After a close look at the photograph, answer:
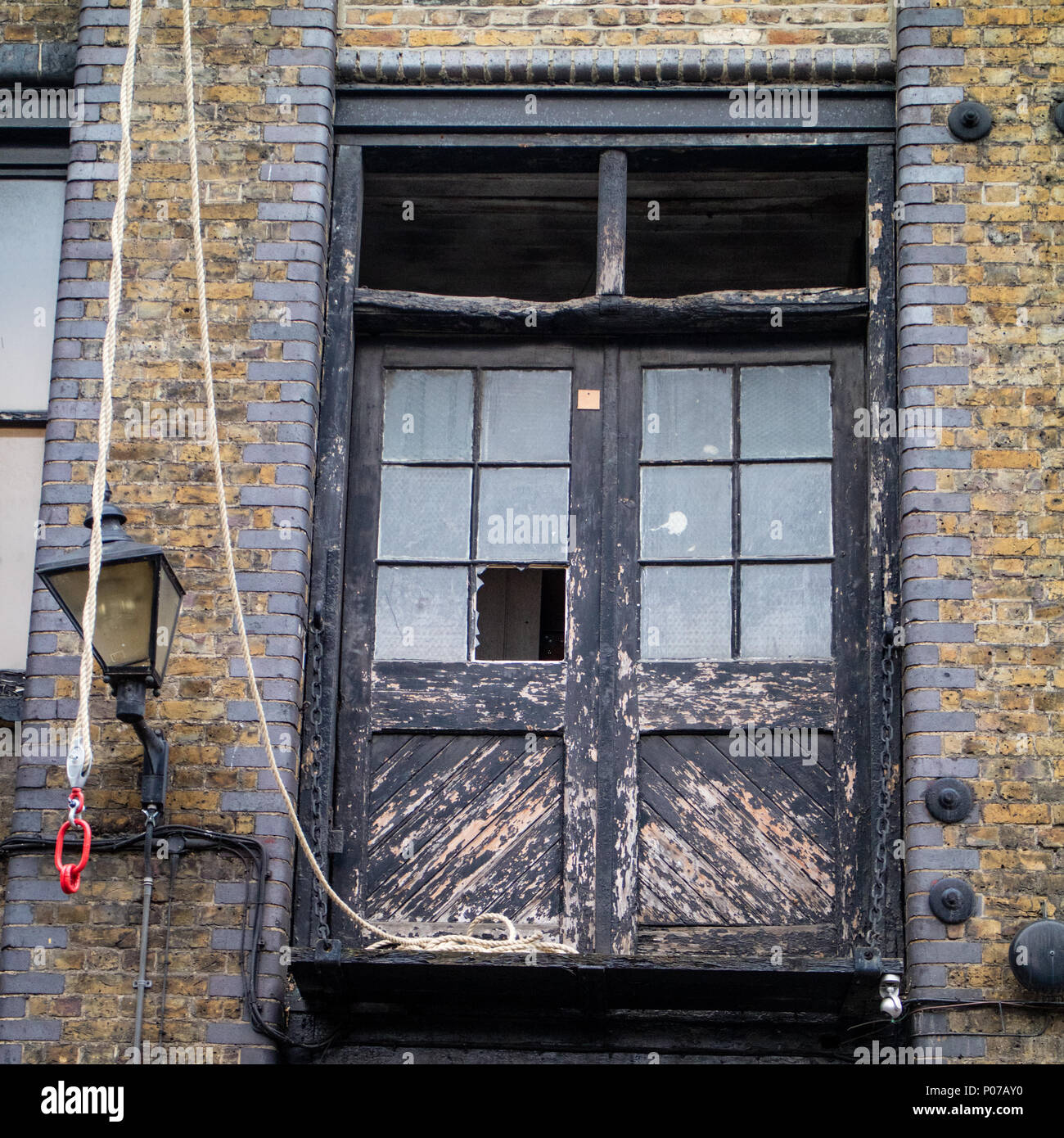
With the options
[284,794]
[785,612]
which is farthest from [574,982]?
[785,612]

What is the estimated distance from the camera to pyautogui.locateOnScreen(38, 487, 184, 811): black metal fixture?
528 centimetres

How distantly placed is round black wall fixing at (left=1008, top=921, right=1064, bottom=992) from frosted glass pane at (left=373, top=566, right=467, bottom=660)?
2255mm

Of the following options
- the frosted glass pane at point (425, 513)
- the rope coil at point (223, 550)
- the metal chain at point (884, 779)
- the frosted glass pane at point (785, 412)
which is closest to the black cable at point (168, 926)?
the rope coil at point (223, 550)

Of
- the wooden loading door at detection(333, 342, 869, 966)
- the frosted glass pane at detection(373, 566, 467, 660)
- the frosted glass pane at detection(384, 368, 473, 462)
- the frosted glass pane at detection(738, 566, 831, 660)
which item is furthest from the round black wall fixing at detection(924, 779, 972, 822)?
the frosted glass pane at detection(384, 368, 473, 462)

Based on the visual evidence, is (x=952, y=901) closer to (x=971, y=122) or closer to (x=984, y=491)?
(x=984, y=491)

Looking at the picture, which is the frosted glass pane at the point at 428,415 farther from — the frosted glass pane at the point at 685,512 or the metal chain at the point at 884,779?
the metal chain at the point at 884,779

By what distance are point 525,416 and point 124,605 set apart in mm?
2032

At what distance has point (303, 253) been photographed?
254 inches

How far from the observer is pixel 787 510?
657 cm

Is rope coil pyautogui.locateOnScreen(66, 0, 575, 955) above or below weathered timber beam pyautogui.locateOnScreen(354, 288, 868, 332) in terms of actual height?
below

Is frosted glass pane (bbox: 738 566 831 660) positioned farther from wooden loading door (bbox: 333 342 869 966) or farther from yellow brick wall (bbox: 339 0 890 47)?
yellow brick wall (bbox: 339 0 890 47)

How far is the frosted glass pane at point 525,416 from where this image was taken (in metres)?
6.71
